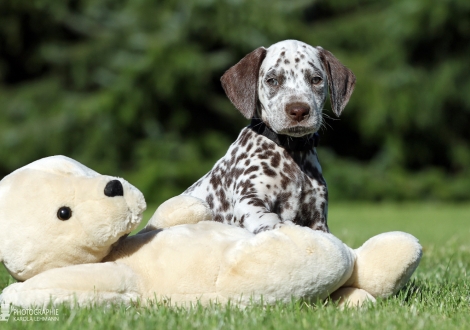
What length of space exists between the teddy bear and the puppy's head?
1.22 meters

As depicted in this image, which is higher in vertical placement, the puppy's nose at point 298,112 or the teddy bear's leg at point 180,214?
the puppy's nose at point 298,112

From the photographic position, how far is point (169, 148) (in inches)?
731

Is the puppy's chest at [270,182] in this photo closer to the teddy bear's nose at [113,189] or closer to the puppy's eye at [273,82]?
the puppy's eye at [273,82]

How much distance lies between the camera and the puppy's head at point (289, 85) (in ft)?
14.6

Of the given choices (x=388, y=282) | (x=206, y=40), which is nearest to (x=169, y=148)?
(x=206, y=40)

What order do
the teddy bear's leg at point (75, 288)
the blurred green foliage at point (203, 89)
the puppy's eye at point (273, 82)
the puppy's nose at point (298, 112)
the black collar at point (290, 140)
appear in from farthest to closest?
the blurred green foliage at point (203, 89)
the puppy's eye at point (273, 82)
the black collar at point (290, 140)
the puppy's nose at point (298, 112)
the teddy bear's leg at point (75, 288)

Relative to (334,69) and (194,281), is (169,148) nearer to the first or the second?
(334,69)

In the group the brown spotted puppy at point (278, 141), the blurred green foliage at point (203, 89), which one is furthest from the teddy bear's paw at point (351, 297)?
the blurred green foliage at point (203, 89)

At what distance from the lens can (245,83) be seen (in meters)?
4.88

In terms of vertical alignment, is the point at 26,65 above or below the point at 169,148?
above

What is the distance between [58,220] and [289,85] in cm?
206

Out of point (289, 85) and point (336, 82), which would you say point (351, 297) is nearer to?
point (289, 85)

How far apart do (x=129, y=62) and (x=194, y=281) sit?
16.1 metres

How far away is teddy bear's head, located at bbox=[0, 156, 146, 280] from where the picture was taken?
10.7 ft
